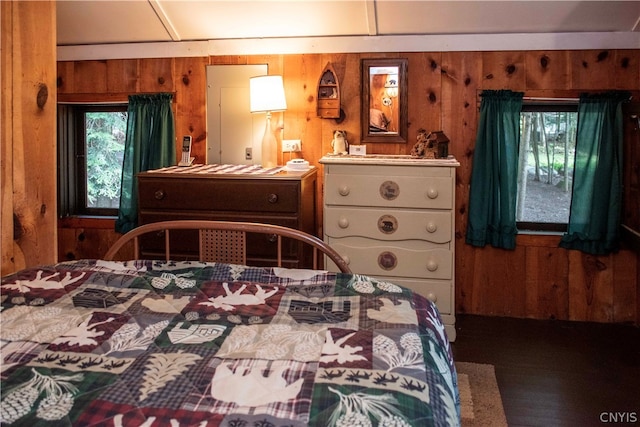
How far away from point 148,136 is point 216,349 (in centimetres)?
292

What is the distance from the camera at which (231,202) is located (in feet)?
10.6

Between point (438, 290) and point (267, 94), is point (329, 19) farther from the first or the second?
point (438, 290)

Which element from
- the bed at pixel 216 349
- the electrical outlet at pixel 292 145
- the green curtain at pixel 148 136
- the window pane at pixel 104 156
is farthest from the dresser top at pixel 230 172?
the bed at pixel 216 349

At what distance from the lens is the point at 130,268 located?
1.72 meters

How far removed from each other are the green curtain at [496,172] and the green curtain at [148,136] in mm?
1959

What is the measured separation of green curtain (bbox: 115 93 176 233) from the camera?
12.5ft

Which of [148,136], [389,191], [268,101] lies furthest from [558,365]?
[148,136]

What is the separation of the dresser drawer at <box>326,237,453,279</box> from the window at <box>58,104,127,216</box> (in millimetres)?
1798

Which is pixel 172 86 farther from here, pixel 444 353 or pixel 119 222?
pixel 444 353

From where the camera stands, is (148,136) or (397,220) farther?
(148,136)

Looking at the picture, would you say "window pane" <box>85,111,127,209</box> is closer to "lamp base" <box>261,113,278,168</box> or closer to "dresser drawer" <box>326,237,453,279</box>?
"lamp base" <box>261,113,278,168</box>

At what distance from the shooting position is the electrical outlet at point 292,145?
146 inches

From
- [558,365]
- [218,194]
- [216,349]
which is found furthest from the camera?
[218,194]

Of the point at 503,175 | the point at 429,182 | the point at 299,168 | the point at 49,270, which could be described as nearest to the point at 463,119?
the point at 503,175
